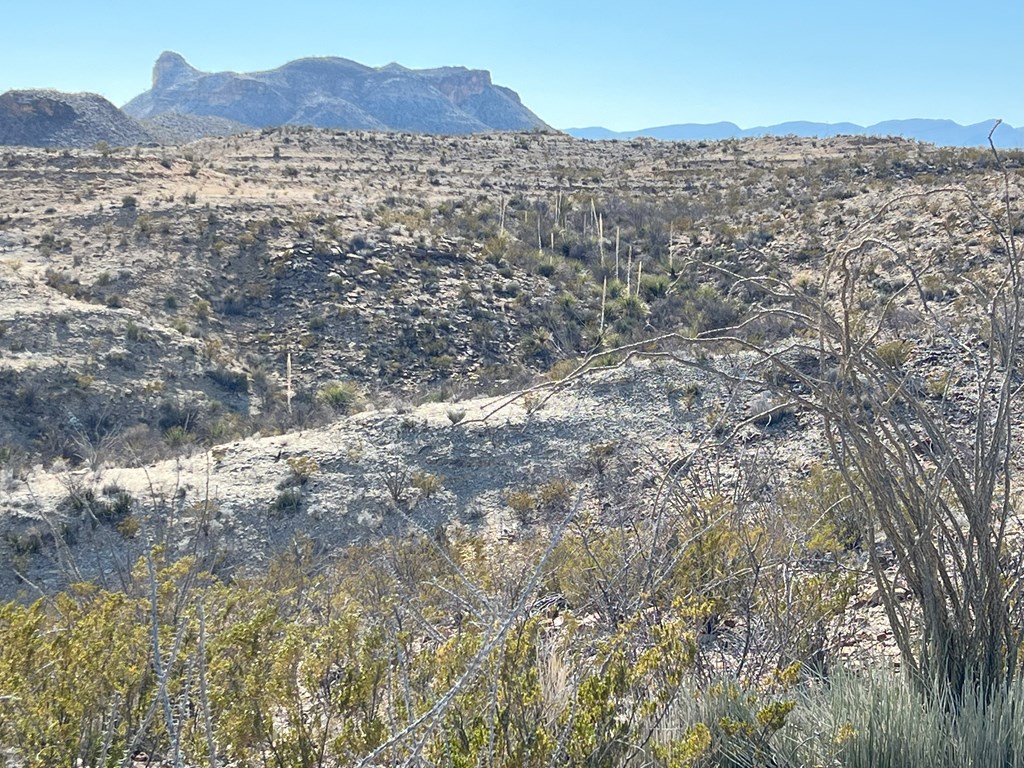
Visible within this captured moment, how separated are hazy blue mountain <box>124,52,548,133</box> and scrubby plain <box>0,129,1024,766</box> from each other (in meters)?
114

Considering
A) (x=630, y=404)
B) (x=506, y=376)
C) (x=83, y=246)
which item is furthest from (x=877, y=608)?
(x=83, y=246)

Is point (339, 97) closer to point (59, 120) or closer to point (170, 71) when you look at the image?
point (170, 71)

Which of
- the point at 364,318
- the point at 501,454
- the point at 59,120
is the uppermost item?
the point at 59,120

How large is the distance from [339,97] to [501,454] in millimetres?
150510

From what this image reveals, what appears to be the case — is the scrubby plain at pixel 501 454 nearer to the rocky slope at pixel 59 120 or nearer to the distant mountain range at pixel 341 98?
the rocky slope at pixel 59 120

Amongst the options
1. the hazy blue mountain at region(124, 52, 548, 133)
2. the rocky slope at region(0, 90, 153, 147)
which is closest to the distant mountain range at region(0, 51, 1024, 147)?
the hazy blue mountain at region(124, 52, 548, 133)

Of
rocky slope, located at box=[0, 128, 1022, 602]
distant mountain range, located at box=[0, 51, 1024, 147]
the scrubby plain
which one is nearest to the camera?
the scrubby plain

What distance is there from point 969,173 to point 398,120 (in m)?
137

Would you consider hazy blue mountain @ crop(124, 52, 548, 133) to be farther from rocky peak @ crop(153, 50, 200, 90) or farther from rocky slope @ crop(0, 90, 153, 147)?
rocky slope @ crop(0, 90, 153, 147)

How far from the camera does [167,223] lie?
22.9m

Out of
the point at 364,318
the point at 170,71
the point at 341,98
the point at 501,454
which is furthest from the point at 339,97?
the point at 501,454

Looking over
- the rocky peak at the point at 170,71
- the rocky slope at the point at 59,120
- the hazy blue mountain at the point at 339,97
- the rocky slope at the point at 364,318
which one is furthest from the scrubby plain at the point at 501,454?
the rocky peak at the point at 170,71

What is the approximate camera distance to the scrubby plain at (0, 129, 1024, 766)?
2.82 meters

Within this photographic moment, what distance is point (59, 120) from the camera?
5484 cm
